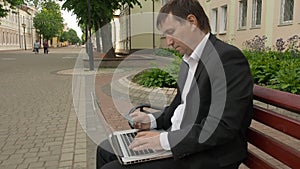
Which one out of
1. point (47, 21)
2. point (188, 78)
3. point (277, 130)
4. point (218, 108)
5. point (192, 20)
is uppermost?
point (47, 21)

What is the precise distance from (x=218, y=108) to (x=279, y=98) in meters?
0.36

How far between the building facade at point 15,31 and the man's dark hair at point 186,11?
Answer: 156 feet

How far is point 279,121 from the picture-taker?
5.25 feet

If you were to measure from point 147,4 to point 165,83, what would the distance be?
24031 millimetres

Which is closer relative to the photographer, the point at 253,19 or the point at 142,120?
the point at 142,120

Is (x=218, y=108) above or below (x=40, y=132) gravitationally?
above

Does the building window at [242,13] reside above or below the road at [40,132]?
above

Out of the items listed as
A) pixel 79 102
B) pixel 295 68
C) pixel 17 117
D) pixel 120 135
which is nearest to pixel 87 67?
pixel 79 102

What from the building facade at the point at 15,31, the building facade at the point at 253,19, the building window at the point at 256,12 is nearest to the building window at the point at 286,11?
the building facade at the point at 253,19

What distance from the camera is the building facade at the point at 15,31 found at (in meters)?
51.2

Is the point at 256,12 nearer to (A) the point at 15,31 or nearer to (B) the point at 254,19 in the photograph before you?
(B) the point at 254,19

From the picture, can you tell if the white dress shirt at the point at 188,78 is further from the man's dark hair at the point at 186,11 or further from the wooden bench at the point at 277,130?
the wooden bench at the point at 277,130

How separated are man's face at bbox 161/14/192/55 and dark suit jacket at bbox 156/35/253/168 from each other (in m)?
0.12

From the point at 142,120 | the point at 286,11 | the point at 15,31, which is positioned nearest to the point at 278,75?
the point at 142,120
